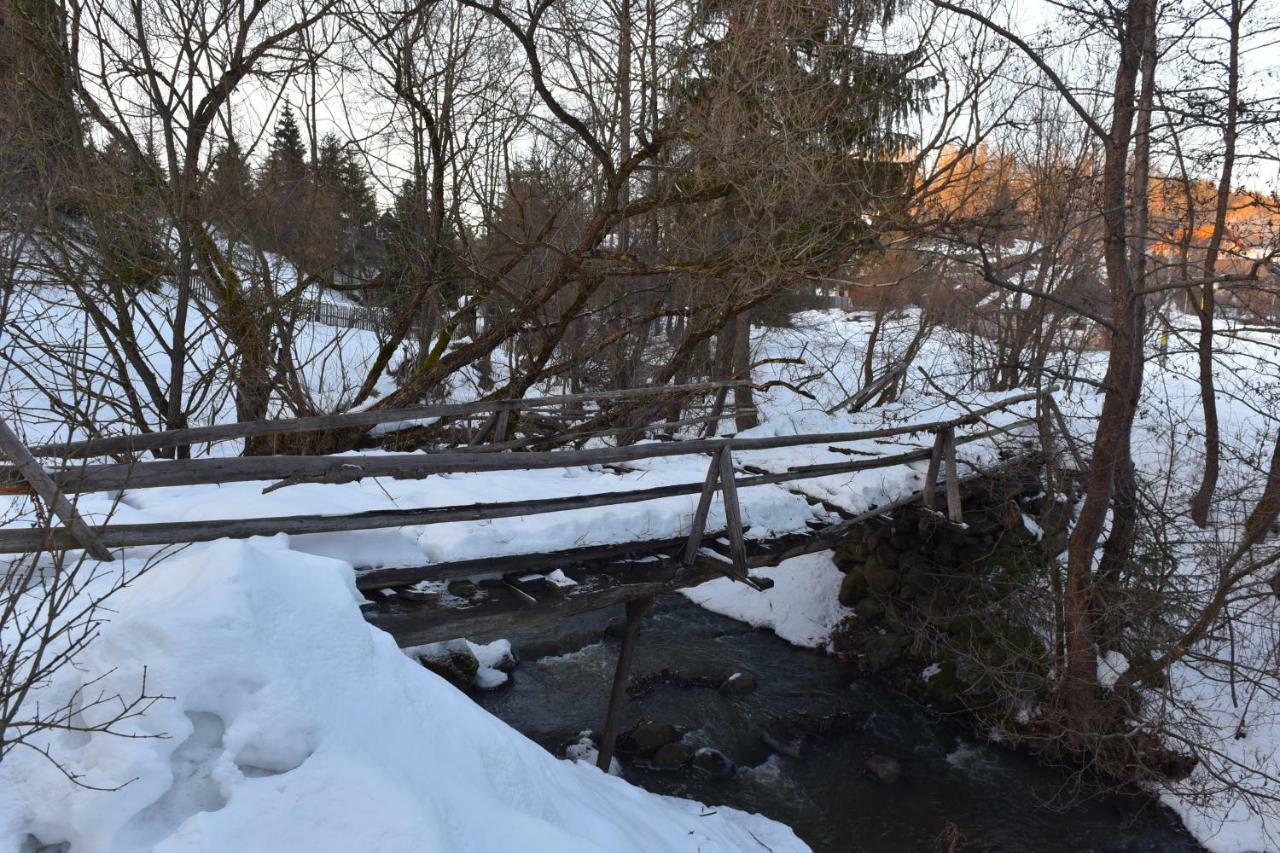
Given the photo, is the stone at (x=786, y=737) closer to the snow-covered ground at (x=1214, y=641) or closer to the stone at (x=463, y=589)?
the snow-covered ground at (x=1214, y=641)

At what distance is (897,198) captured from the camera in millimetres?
9281

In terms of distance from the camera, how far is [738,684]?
933cm

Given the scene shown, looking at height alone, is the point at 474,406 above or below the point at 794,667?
above

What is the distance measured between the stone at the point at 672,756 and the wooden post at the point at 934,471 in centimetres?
374

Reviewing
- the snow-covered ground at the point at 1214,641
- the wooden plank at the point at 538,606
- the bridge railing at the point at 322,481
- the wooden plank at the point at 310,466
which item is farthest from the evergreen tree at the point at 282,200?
the snow-covered ground at the point at 1214,641

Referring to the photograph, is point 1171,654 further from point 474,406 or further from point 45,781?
point 45,781

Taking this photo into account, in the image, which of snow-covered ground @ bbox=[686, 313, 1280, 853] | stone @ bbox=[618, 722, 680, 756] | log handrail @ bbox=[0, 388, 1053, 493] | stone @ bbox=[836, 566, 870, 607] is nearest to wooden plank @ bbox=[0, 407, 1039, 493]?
log handrail @ bbox=[0, 388, 1053, 493]

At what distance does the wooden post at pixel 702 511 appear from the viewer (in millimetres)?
6102

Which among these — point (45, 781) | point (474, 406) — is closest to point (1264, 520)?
point (474, 406)

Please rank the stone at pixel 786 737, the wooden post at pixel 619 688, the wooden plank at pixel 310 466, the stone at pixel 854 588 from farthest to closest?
the stone at pixel 854 588 < the stone at pixel 786 737 < the wooden post at pixel 619 688 < the wooden plank at pixel 310 466

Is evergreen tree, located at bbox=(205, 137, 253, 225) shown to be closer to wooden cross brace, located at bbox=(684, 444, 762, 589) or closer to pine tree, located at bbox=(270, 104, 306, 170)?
pine tree, located at bbox=(270, 104, 306, 170)

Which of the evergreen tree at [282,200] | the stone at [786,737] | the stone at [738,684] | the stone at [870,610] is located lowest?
the stone at [786,737]

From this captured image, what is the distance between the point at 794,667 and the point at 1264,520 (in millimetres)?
5280

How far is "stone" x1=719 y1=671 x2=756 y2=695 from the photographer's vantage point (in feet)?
30.3
